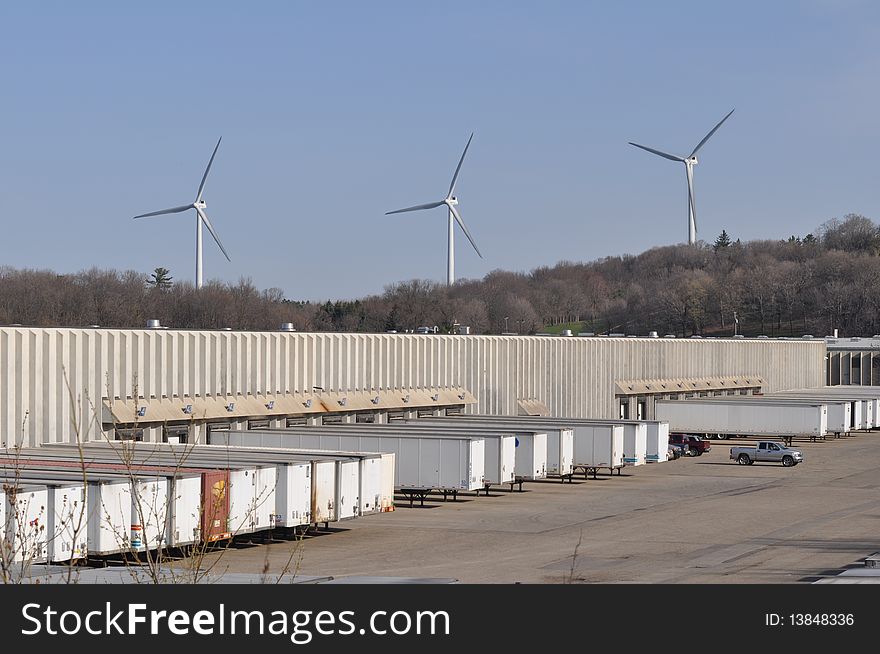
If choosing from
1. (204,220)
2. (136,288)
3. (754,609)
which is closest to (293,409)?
(754,609)

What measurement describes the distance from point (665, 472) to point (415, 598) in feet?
200

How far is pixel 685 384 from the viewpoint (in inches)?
4230

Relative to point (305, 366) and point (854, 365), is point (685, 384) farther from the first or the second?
point (305, 366)

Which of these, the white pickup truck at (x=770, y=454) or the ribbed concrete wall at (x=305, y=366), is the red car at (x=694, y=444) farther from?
the ribbed concrete wall at (x=305, y=366)

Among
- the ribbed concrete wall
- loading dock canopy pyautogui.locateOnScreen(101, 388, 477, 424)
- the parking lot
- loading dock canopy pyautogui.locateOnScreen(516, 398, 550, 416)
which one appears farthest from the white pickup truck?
loading dock canopy pyautogui.locateOnScreen(101, 388, 477, 424)

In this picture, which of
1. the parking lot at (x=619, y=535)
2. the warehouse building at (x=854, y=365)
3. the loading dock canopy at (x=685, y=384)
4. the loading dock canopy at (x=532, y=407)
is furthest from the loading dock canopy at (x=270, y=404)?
the warehouse building at (x=854, y=365)

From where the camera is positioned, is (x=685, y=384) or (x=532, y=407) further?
(x=685, y=384)

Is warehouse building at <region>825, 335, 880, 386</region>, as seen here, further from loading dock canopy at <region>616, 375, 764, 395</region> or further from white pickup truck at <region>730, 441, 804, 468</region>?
white pickup truck at <region>730, 441, 804, 468</region>

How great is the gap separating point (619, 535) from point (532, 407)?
40666mm

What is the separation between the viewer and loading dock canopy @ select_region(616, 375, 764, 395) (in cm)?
9787

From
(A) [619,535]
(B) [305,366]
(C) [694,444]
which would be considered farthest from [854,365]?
(A) [619,535]

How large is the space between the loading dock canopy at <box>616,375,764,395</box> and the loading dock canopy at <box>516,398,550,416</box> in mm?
12124

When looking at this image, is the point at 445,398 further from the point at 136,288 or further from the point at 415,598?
the point at 136,288

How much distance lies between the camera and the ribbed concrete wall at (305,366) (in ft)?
164
